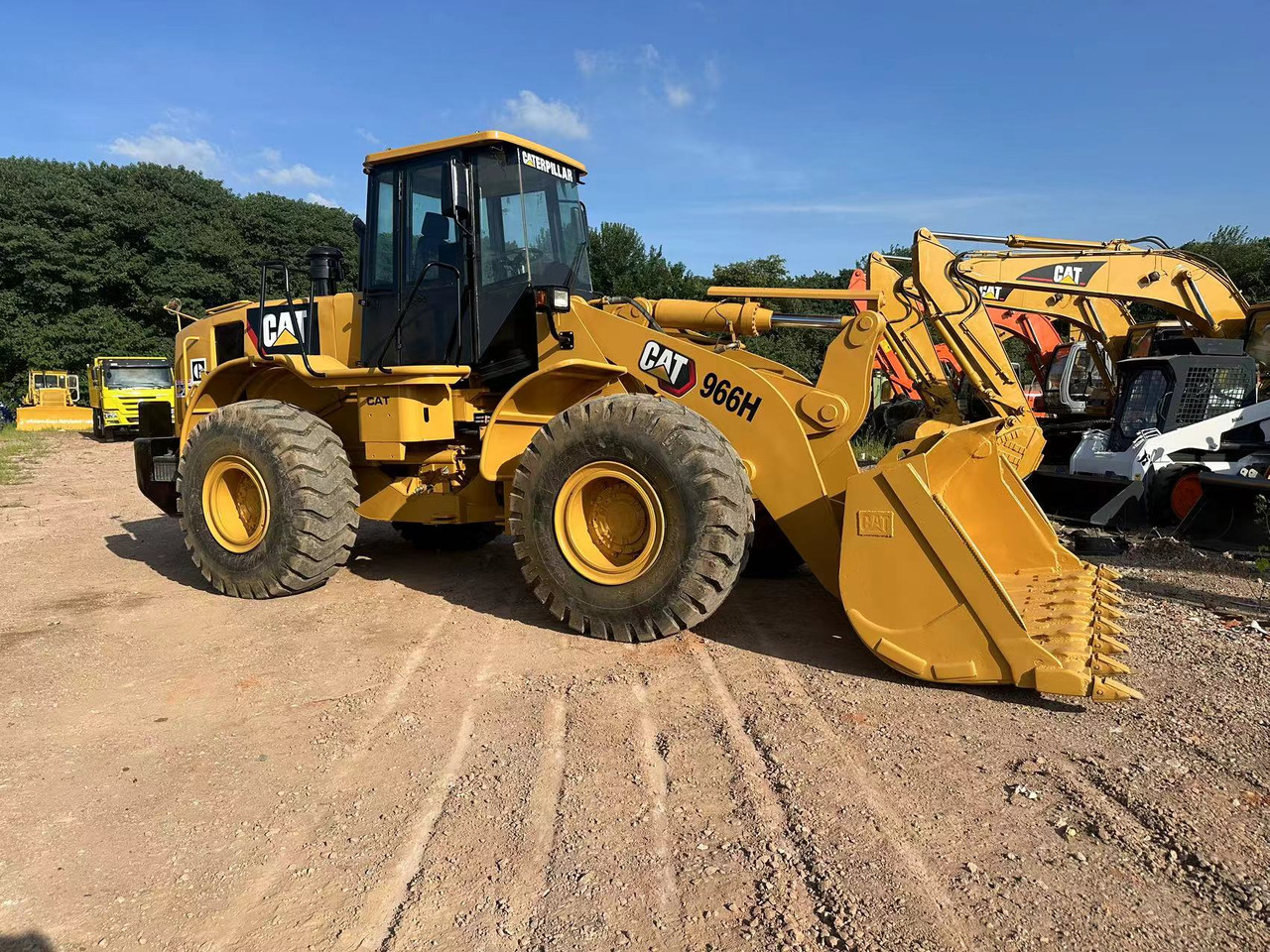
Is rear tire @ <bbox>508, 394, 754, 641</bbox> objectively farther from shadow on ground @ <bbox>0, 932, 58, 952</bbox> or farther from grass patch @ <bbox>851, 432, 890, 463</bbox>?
grass patch @ <bbox>851, 432, 890, 463</bbox>

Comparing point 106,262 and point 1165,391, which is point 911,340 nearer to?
point 1165,391

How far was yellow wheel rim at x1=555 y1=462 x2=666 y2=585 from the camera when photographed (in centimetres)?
447

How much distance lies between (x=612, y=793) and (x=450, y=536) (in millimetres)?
4672

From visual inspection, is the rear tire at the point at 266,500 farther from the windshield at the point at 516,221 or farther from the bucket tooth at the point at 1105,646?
the bucket tooth at the point at 1105,646

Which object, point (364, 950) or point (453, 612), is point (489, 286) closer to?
point (453, 612)

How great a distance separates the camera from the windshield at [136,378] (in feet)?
78.6

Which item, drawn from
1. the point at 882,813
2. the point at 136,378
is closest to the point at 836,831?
the point at 882,813

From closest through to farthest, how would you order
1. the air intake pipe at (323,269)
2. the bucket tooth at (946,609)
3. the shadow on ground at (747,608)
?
the bucket tooth at (946,609) → the shadow on ground at (747,608) → the air intake pipe at (323,269)

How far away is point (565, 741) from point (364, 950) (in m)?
1.29

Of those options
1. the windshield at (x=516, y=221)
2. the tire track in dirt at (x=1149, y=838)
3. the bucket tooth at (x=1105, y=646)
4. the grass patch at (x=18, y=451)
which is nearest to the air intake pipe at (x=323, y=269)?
the windshield at (x=516, y=221)

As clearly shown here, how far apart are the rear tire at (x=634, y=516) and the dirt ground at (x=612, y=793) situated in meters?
0.28

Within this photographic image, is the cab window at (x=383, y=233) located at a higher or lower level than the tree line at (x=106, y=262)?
lower

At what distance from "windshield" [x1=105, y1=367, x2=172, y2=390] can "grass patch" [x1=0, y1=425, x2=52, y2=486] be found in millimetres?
2366

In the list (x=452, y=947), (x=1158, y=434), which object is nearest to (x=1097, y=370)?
(x=1158, y=434)
